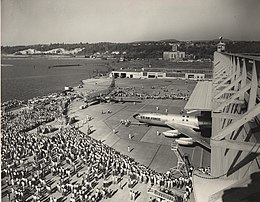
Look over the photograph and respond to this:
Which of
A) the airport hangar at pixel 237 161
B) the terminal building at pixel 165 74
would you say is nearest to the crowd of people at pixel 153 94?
the terminal building at pixel 165 74

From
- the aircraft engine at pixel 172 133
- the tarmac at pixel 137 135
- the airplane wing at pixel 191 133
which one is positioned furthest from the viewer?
the aircraft engine at pixel 172 133

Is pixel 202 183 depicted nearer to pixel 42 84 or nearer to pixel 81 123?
pixel 81 123

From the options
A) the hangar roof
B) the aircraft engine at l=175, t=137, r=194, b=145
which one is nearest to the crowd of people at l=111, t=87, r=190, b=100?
the hangar roof

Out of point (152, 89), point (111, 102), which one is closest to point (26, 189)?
point (111, 102)

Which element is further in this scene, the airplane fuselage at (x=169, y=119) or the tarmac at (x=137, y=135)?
the airplane fuselage at (x=169, y=119)

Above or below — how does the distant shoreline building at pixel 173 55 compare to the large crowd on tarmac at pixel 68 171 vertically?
above

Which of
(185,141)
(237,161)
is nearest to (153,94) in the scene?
(185,141)

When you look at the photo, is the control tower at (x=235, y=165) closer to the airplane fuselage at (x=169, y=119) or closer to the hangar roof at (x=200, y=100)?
the hangar roof at (x=200, y=100)
